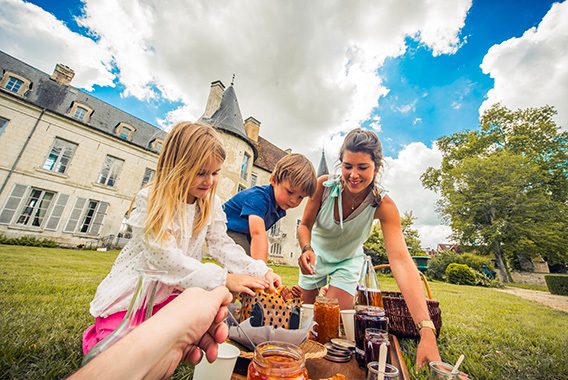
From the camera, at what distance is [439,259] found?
17.1m

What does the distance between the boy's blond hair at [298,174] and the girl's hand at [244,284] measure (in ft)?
4.06

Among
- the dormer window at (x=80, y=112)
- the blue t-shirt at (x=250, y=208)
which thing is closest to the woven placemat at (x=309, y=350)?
the blue t-shirt at (x=250, y=208)

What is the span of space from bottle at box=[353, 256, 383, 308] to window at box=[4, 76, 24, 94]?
22.6 m

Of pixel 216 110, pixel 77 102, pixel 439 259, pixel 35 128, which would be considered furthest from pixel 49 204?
pixel 439 259

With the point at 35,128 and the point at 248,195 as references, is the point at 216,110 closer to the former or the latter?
the point at 35,128

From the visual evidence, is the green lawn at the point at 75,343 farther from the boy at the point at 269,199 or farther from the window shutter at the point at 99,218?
the window shutter at the point at 99,218

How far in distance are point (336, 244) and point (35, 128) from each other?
65.7 feet

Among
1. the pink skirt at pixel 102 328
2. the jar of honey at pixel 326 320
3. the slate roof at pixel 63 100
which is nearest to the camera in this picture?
the pink skirt at pixel 102 328

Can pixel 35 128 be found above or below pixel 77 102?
below

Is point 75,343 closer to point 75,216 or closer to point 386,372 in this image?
point 386,372

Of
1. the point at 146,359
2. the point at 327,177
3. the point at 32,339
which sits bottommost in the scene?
the point at 32,339

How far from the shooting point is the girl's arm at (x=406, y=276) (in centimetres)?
144

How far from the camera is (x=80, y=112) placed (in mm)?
16328

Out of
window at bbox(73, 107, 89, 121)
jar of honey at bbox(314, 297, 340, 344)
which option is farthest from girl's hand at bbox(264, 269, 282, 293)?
window at bbox(73, 107, 89, 121)
